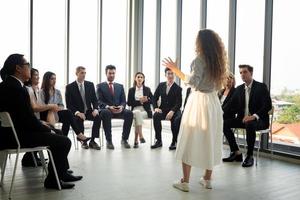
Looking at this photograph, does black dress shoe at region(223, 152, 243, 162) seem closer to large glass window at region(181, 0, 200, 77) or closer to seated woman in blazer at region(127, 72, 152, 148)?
seated woman in blazer at region(127, 72, 152, 148)

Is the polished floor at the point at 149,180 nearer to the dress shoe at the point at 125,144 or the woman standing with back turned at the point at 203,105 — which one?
the woman standing with back turned at the point at 203,105

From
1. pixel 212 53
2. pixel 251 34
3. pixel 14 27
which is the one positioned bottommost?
pixel 212 53

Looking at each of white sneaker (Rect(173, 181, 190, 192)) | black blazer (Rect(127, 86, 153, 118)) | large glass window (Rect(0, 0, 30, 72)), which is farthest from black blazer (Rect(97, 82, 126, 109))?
white sneaker (Rect(173, 181, 190, 192))

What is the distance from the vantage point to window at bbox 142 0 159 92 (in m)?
8.16

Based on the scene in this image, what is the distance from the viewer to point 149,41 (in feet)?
27.3

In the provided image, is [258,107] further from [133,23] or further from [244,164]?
[133,23]

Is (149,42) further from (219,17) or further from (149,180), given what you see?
(149,180)

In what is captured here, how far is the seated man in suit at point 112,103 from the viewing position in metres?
5.93

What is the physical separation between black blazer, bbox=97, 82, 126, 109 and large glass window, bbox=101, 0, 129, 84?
186cm

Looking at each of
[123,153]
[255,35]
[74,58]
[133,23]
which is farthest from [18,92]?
[133,23]

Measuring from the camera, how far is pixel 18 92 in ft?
10.8

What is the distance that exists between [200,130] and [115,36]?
5.34 m

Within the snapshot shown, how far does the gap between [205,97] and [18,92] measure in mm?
1714

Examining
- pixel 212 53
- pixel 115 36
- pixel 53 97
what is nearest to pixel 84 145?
pixel 53 97
